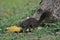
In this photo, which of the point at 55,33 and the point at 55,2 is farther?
the point at 55,2

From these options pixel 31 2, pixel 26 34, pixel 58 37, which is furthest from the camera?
pixel 31 2

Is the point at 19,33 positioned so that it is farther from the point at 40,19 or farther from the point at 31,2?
the point at 31,2

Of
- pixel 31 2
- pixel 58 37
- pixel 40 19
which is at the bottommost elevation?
pixel 58 37

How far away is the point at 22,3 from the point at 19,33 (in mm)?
6257

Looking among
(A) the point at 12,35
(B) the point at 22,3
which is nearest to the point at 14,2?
(B) the point at 22,3

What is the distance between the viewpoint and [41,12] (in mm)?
7461

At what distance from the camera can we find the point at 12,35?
21.8 ft

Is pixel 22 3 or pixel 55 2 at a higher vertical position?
pixel 22 3

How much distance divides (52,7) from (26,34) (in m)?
1.15

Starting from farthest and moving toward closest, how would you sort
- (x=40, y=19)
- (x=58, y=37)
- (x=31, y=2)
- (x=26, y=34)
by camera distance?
(x=31, y=2) < (x=40, y=19) < (x=26, y=34) < (x=58, y=37)

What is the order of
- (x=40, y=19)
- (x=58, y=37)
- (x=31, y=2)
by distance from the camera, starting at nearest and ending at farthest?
(x=58, y=37)
(x=40, y=19)
(x=31, y=2)

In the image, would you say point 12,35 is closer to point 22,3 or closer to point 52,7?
point 52,7

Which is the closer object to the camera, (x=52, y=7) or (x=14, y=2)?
(x=52, y=7)

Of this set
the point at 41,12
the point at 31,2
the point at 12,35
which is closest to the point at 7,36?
the point at 12,35
